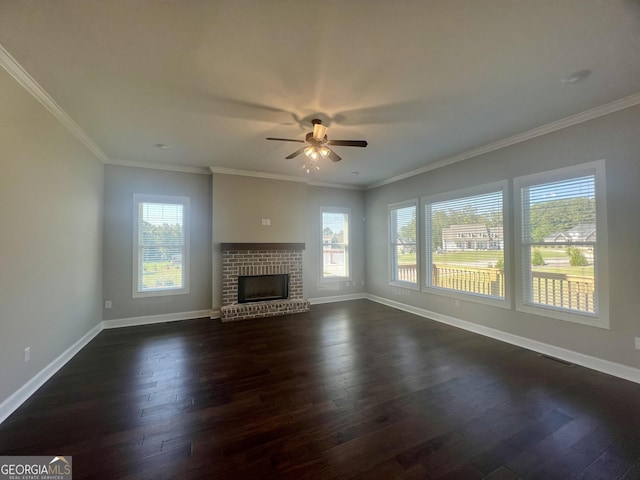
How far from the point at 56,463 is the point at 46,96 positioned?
10.3 ft

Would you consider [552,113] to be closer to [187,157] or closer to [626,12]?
Answer: [626,12]

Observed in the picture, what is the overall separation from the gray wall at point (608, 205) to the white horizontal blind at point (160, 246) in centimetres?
513

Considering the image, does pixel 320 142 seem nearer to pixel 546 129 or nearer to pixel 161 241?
pixel 546 129

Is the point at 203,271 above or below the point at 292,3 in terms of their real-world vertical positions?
below

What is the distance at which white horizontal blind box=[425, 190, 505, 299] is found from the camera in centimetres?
395

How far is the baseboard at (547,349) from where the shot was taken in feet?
8.96

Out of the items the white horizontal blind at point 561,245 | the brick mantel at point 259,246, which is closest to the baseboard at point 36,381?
the brick mantel at point 259,246

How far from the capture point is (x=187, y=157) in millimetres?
4441

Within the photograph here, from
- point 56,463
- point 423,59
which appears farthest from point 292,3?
point 56,463

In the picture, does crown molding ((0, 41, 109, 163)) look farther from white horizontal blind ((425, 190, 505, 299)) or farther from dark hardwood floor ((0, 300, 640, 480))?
white horizontal blind ((425, 190, 505, 299))

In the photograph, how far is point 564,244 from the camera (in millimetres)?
3205

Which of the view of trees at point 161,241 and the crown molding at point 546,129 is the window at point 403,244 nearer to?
the crown molding at point 546,129

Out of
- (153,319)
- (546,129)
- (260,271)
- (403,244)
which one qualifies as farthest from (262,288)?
(546,129)

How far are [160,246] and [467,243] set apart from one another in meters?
5.45
